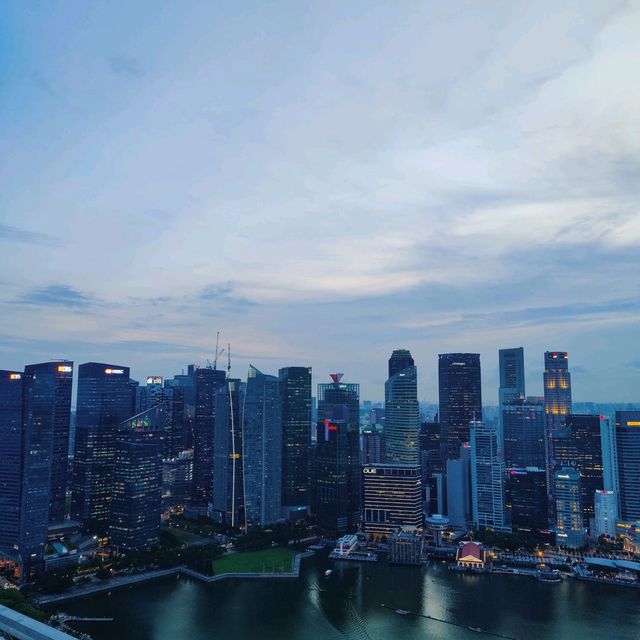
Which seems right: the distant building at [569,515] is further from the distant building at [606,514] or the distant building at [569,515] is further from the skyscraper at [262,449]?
the skyscraper at [262,449]

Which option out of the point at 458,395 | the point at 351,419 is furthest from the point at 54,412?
the point at 458,395

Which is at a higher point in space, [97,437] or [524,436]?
[97,437]

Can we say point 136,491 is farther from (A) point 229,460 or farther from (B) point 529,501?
(B) point 529,501

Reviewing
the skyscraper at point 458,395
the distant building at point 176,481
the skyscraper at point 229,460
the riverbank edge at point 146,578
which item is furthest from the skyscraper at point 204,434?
the skyscraper at point 458,395

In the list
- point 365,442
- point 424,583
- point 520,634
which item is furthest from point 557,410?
point 520,634

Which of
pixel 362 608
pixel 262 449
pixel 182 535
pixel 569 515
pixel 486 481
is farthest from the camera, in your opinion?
pixel 262 449

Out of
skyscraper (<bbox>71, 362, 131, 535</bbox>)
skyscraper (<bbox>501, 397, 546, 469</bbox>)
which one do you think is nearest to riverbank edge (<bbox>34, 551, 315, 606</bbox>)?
skyscraper (<bbox>71, 362, 131, 535</bbox>)

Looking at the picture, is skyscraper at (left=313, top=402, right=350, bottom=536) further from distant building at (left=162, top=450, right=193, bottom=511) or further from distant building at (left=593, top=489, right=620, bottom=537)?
distant building at (left=593, top=489, right=620, bottom=537)
